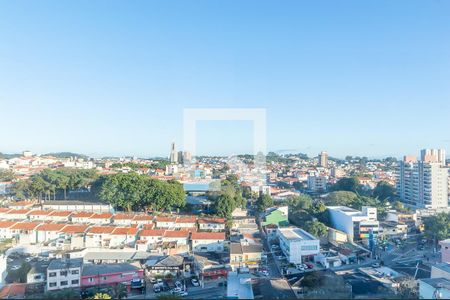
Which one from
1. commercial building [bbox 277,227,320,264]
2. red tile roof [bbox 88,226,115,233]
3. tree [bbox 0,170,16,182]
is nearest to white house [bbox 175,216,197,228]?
red tile roof [bbox 88,226,115,233]

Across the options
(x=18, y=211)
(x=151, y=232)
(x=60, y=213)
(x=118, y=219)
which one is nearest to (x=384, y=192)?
(x=151, y=232)

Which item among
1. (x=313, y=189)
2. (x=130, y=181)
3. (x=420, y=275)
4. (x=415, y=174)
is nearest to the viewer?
(x=420, y=275)

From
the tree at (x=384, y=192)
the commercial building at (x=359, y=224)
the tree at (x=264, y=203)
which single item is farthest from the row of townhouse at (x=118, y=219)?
the tree at (x=384, y=192)

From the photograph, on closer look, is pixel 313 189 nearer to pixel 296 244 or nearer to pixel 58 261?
pixel 296 244

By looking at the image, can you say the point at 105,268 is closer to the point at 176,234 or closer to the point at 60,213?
the point at 176,234

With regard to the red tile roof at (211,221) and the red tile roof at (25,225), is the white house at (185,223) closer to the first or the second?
the red tile roof at (211,221)

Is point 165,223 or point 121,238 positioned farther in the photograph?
point 165,223

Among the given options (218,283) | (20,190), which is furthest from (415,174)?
(20,190)

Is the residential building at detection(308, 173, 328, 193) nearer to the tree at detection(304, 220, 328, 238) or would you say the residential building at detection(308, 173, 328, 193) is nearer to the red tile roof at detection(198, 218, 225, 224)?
the tree at detection(304, 220, 328, 238)
